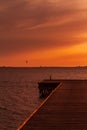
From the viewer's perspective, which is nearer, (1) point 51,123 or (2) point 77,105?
(1) point 51,123

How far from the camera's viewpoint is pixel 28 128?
12047 mm

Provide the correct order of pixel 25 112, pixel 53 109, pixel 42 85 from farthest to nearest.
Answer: pixel 42 85, pixel 25 112, pixel 53 109

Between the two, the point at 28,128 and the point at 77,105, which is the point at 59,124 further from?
the point at 77,105

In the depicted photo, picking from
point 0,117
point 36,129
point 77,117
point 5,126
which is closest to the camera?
point 36,129

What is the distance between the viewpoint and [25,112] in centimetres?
3278

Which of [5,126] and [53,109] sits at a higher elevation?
[53,109]

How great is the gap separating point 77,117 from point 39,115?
1557 mm

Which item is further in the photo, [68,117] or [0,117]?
[0,117]

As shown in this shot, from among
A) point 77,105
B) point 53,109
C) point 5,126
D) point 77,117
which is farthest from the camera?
point 5,126

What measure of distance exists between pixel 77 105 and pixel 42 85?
82.6 ft

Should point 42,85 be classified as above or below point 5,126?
above

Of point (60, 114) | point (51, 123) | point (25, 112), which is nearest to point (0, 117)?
point (25, 112)

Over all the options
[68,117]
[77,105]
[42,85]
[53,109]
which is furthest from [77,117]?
[42,85]

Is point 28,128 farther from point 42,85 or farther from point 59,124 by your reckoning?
point 42,85
